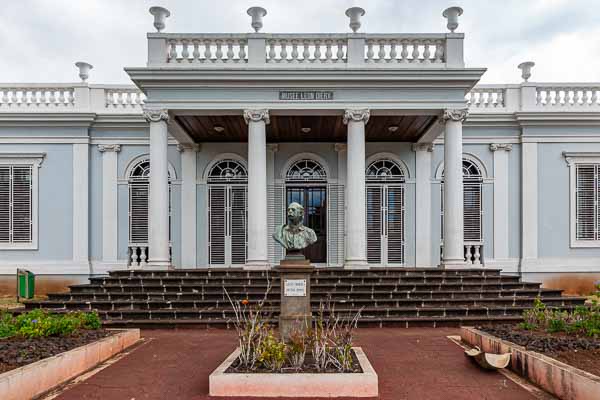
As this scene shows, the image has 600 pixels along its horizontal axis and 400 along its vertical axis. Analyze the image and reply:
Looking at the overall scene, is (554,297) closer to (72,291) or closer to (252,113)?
(252,113)

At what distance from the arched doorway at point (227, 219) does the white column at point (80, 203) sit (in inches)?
133

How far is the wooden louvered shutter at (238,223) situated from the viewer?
42.2 ft

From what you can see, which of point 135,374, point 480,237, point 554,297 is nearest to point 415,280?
point 554,297

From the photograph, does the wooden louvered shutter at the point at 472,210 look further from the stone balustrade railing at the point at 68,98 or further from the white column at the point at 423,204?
the stone balustrade railing at the point at 68,98

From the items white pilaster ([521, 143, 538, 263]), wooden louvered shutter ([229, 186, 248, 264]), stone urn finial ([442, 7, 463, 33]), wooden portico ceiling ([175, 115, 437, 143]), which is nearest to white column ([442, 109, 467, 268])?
wooden portico ceiling ([175, 115, 437, 143])

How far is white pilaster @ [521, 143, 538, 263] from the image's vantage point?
41.1ft

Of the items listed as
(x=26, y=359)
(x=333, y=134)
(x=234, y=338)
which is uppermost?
(x=333, y=134)

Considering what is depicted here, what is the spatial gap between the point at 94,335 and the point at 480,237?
10319 mm

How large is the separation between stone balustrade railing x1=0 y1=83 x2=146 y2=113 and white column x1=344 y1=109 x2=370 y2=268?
626 cm

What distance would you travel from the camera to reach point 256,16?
10.4 m

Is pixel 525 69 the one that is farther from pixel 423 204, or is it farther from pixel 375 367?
pixel 375 367

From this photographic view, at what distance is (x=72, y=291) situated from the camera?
9.10 m

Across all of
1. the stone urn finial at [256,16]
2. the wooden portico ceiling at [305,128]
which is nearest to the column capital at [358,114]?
the wooden portico ceiling at [305,128]

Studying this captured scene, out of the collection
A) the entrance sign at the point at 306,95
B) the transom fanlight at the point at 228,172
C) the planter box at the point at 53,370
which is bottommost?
the planter box at the point at 53,370
